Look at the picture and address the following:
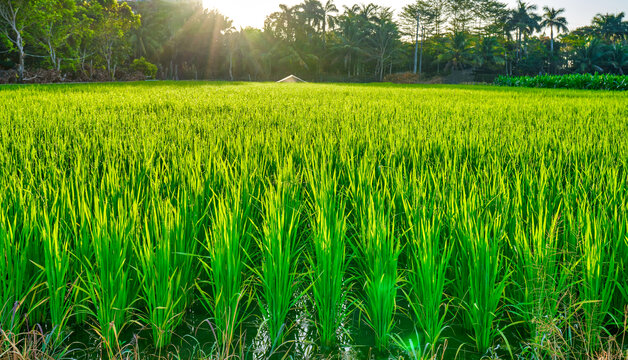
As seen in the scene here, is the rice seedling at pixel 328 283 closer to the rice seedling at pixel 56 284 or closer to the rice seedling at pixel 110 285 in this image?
the rice seedling at pixel 110 285

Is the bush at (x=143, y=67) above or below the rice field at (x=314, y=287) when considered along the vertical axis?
above

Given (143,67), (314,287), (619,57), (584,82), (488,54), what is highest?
(488,54)

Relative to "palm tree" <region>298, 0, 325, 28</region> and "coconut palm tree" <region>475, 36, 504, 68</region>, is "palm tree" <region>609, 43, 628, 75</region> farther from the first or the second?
"palm tree" <region>298, 0, 325, 28</region>

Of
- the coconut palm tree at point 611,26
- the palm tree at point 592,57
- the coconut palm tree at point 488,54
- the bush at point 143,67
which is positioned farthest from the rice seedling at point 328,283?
the coconut palm tree at point 611,26

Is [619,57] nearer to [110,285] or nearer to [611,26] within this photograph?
[611,26]

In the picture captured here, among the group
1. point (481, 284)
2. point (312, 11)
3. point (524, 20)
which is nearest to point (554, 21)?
point (524, 20)

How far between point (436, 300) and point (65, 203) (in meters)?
1.71

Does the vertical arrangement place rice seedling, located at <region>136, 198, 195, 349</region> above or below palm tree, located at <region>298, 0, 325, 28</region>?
below

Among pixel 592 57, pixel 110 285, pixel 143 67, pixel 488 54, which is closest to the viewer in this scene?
pixel 110 285

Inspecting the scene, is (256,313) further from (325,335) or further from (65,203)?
(65,203)

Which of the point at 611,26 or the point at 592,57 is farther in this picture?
the point at 611,26

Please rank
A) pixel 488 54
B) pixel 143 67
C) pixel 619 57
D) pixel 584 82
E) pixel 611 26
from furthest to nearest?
pixel 611 26 → pixel 488 54 → pixel 619 57 → pixel 143 67 → pixel 584 82

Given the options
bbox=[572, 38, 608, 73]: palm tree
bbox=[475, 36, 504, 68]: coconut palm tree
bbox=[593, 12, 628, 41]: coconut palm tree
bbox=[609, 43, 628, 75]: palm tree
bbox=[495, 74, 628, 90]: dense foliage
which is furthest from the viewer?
bbox=[593, 12, 628, 41]: coconut palm tree

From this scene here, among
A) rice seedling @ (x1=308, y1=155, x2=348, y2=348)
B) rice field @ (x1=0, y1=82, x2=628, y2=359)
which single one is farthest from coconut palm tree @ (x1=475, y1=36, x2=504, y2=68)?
rice seedling @ (x1=308, y1=155, x2=348, y2=348)
